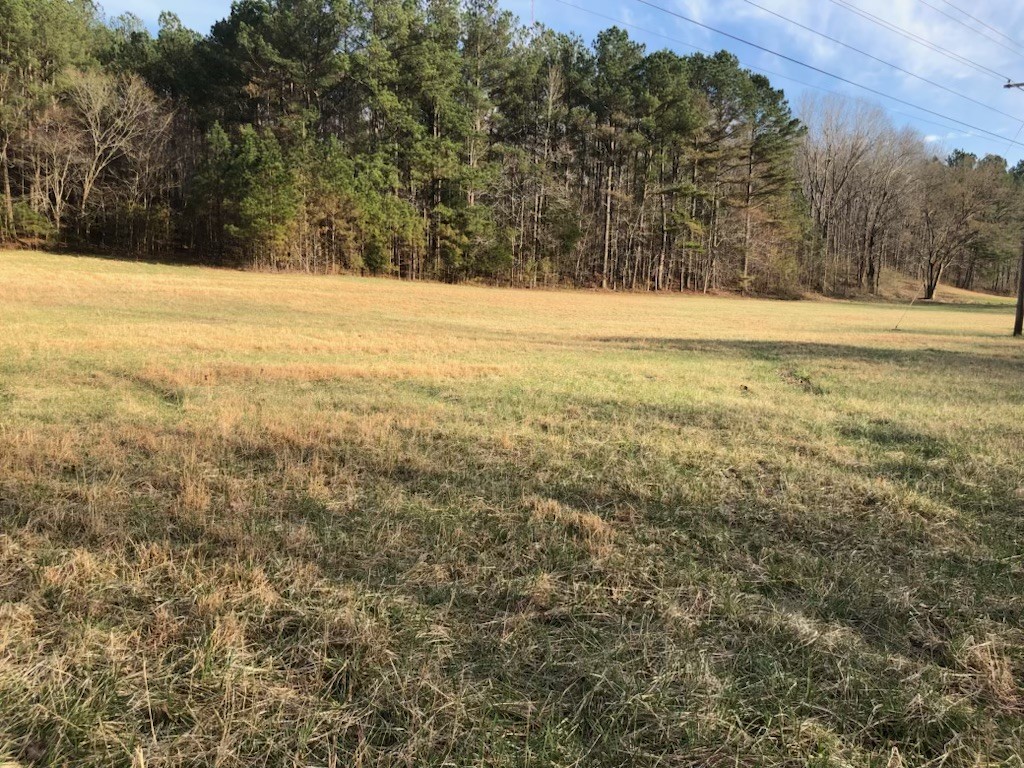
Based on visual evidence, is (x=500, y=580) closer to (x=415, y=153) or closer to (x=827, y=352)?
(x=827, y=352)

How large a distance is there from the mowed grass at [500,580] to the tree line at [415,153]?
41.5 meters

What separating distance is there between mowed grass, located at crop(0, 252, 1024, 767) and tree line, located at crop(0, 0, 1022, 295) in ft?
136

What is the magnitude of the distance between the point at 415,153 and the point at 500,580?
159ft

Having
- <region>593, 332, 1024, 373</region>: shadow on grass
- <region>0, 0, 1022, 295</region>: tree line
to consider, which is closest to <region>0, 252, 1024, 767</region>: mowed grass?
<region>593, 332, 1024, 373</region>: shadow on grass

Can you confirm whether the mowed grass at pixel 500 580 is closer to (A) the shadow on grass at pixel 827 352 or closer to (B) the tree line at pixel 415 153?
(A) the shadow on grass at pixel 827 352

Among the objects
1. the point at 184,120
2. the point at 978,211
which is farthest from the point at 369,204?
the point at 978,211

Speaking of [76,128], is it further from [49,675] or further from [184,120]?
[49,675]

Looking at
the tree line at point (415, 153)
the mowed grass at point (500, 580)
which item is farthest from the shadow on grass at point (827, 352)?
the tree line at point (415, 153)

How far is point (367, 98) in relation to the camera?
155 feet

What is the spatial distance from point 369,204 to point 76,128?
20661 mm

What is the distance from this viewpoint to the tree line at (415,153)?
4281 centimetres

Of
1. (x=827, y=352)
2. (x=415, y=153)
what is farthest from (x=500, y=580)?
(x=415, y=153)

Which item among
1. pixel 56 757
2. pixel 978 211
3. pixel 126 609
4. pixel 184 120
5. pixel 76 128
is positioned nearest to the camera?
pixel 56 757

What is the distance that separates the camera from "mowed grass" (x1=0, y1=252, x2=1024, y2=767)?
7.25 feet
